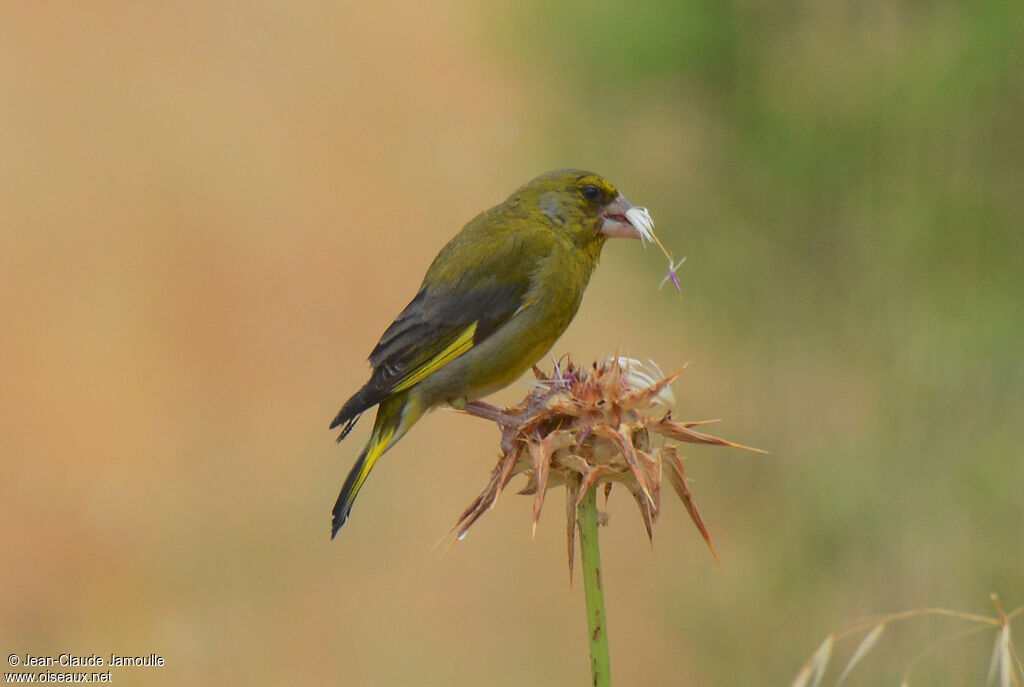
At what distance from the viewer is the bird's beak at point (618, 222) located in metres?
4.53

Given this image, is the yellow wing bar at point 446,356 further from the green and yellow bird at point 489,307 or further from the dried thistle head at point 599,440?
the dried thistle head at point 599,440

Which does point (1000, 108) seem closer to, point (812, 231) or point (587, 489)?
point (812, 231)

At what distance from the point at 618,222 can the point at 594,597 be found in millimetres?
2296

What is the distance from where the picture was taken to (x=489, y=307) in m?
4.33

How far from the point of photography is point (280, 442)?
9.77m

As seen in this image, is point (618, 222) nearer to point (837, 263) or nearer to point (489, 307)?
point (489, 307)

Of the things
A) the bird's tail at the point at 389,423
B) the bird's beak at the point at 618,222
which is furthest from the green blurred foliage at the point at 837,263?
the bird's tail at the point at 389,423

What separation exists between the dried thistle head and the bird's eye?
1.57 meters

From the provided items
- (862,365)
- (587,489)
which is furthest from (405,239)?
(587,489)

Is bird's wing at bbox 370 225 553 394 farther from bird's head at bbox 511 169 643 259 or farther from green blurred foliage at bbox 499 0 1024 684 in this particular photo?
green blurred foliage at bbox 499 0 1024 684

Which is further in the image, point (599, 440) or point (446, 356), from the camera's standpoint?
point (446, 356)

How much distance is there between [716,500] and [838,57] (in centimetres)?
263

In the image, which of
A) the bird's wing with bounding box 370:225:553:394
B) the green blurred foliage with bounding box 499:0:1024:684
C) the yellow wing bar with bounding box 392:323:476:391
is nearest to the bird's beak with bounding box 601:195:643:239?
the bird's wing with bounding box 370:225:553:394

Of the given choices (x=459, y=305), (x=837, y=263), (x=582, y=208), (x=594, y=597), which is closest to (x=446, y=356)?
(x=459, y=305)
